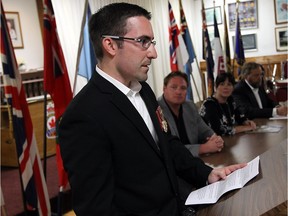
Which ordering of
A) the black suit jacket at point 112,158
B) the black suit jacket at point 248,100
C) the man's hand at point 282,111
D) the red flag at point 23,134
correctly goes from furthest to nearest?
1. the black suit jacket at point 248,100
2. the man's hand at point 282,111
3. the red flag at point 23,134
4. the black suit jacket at point 112,158

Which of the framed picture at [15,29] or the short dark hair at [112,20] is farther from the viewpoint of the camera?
the framed picture at [15,29]

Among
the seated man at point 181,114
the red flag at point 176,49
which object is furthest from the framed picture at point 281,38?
the seated man at point 181,114

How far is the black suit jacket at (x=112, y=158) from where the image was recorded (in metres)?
0.93

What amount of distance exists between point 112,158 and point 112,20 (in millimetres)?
431

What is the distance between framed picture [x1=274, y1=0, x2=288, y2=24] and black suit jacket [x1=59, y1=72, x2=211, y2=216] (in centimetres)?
663

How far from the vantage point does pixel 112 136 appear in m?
0.97

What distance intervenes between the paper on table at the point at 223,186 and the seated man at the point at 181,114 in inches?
43.2

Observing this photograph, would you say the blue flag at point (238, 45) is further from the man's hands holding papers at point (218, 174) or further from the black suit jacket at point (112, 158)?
the black suit jacket at point (112, 158)

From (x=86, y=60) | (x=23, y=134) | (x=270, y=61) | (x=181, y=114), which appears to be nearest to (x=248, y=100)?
(x=181, y=114)

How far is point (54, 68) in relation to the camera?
225 cm

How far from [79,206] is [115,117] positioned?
0.28 metres

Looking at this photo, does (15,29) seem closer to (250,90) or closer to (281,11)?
Result: (250,90)

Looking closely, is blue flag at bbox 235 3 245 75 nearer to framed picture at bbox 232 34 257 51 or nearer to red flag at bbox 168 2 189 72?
red flag at bbox 168 2 189 72

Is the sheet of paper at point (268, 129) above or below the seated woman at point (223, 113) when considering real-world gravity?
below
